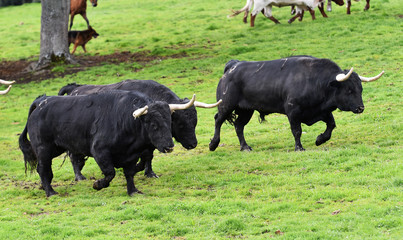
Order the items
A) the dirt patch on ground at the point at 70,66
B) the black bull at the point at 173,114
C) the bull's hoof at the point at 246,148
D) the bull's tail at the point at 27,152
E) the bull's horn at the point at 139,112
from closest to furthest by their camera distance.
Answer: the bull's horn at the point at 139,112
the black bull at the point at 173,114
the bull's tail at the point at 27,152
the bull's hoof at the point at 246,148
the dirt patch on ground at the point at 70,66

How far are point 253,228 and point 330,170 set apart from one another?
3035mm

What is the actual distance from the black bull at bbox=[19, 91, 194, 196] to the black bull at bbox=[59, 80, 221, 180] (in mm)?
505

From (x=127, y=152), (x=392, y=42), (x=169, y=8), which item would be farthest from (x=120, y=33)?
(x=127, y=152)

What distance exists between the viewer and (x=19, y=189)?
12.8m

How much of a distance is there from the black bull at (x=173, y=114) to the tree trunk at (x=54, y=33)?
12.9 m

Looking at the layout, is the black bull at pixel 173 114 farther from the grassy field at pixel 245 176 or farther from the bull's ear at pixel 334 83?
the bull's ear at pixel 334 83

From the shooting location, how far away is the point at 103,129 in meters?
11.4

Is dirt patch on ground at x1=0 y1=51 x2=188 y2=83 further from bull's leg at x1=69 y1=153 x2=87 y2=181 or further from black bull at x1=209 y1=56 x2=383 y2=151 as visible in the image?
bull's leg at x1=69 y1=153 x2=87 y2=181

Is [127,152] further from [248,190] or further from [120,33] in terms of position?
[120,33]

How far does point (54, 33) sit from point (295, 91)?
1538cm

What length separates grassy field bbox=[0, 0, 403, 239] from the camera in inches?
371

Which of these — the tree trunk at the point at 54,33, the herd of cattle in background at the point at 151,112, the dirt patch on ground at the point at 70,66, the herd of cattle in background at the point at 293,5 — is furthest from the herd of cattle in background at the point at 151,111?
the herd of cattle in background at the point at 293,5

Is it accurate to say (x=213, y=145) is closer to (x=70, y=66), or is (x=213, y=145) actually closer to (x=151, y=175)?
(x=151, y=175)

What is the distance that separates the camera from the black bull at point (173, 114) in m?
12.4
